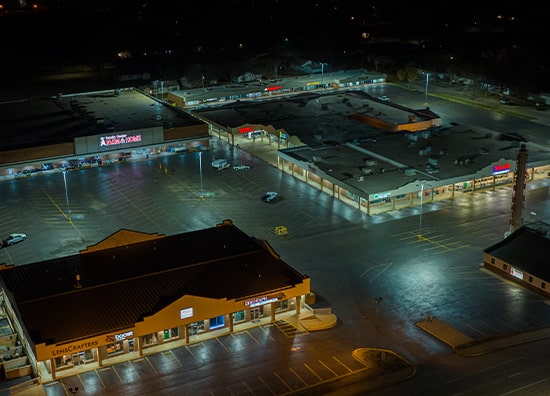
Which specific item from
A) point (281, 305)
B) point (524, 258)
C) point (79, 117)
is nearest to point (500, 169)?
point (524, 258)

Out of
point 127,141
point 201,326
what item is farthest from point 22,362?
point 127,141

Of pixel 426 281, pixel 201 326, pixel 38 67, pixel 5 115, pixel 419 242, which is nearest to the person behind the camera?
pixel 201 326

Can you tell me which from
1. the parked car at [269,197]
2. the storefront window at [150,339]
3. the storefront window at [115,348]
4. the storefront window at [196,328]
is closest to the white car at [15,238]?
the storefront window at [115,348]

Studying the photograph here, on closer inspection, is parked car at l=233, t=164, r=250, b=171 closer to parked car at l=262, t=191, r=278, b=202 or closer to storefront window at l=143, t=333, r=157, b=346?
parked car at l=262, t=191, r=278, b=202

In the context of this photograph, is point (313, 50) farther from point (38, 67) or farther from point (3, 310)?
point (3, 310)

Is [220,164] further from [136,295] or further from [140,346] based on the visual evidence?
[140,346]

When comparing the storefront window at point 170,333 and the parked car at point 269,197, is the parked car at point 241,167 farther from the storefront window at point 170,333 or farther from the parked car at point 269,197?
A: the storefront window at point 170,333

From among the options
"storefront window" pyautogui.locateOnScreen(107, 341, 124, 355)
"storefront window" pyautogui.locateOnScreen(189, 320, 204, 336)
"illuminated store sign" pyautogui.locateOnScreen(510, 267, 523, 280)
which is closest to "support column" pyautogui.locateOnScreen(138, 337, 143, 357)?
"storefront window" pyautogui.locateOnScreen(107, 341, 124, 355)
